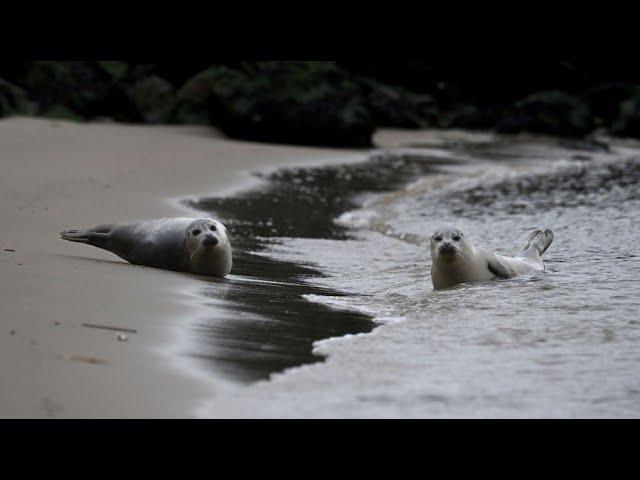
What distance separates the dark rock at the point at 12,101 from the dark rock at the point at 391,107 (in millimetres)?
10883

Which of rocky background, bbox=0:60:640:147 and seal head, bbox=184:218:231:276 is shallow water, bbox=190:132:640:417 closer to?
seal head, bbox=184:218:231:276

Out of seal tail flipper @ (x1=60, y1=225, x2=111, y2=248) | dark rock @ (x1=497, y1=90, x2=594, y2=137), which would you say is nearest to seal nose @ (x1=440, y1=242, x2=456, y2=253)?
seal tail flipper @ (x1=60, y1=225, x2=111, y2=248)

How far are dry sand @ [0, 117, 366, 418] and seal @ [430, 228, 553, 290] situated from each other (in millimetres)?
1512

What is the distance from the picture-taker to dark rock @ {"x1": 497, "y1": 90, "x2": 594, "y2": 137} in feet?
89.6

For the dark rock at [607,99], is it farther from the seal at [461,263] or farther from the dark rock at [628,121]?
the seal at [461,263]

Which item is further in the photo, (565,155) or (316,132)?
(565,155)

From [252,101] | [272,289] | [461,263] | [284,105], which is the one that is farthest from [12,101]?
[461,263]

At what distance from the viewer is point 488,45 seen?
7.30 meters

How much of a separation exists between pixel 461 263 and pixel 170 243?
186cm

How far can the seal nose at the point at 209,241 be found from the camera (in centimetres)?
642
